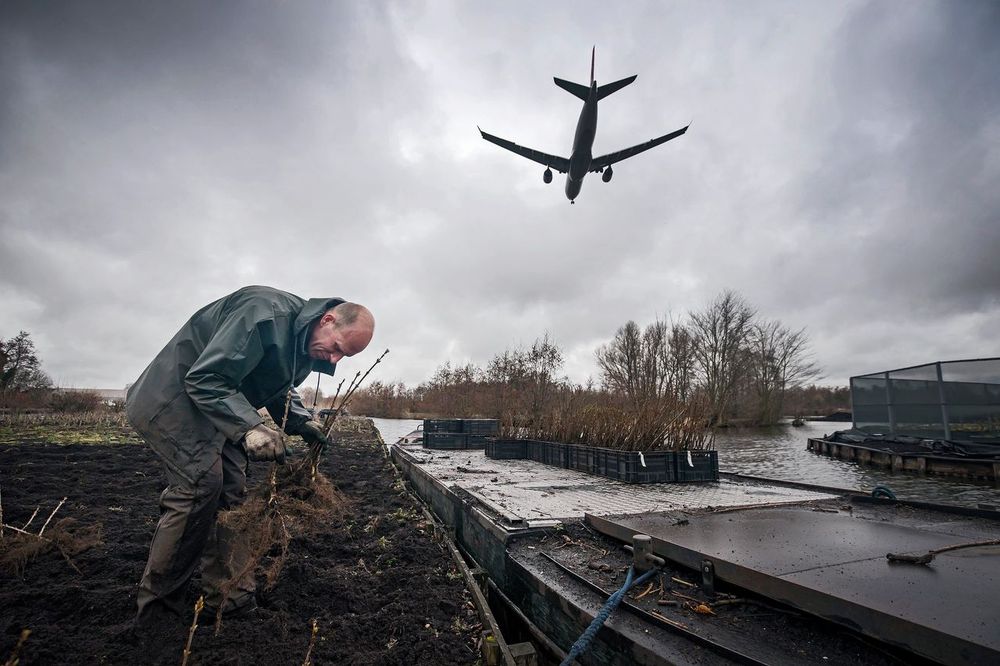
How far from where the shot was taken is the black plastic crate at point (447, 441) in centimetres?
1004

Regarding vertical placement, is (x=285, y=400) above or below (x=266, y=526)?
above

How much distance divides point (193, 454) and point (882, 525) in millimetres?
4067

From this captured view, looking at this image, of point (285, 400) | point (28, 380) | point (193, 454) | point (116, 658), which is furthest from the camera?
point (28, 380)

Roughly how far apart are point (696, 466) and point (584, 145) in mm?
12562

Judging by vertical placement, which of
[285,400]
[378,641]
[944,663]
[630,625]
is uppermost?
[285,400]

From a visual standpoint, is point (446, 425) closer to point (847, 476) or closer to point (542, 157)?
point (847, 476)

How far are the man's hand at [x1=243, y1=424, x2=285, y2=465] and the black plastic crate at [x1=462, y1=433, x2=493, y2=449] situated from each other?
8.19 meters

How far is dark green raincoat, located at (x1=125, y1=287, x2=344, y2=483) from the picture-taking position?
200cm

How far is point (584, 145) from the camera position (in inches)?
600

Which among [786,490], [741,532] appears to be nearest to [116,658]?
[741,532]

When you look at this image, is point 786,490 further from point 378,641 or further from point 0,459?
point 0,459

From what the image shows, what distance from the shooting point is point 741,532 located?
2791mm

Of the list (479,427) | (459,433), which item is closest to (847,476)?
(479,427)

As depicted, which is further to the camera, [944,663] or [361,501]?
[361,501]
